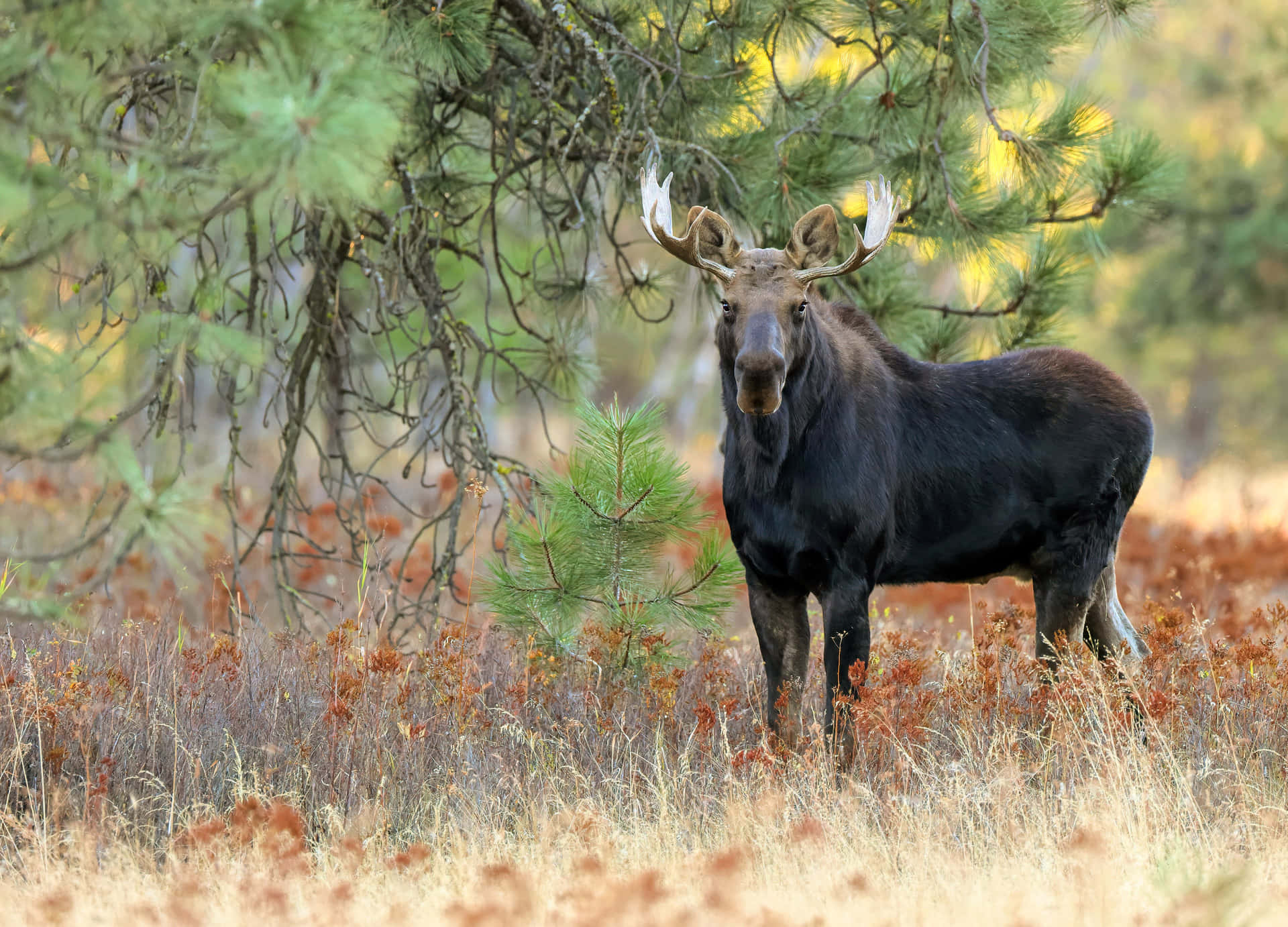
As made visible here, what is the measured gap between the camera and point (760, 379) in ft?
15.9

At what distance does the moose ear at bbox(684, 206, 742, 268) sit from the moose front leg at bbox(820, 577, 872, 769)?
4.66ft

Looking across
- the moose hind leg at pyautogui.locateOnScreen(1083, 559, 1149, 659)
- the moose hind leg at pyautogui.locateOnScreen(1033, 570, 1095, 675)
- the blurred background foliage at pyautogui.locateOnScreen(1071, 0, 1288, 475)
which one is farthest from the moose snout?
the blurred background foliage at pyautogui.locateOnScreen(1071, 0, 1288, 475)

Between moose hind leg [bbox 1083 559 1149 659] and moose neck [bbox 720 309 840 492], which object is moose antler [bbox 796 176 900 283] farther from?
moose hind leg [bbox 1083 559 1149 659]

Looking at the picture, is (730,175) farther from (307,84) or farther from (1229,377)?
(1229,377)

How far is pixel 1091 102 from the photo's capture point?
20.7ft

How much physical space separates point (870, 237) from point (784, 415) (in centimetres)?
83

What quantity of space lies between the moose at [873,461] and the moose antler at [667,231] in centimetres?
1

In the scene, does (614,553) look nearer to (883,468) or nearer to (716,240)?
(883,468)

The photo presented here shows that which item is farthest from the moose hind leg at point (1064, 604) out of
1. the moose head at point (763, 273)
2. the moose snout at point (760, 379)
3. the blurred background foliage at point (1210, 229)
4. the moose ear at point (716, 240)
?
the blurred background foliage at point (1210, 229)

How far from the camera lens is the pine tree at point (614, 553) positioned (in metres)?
5.48

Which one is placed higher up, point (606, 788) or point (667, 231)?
point (667, 231)

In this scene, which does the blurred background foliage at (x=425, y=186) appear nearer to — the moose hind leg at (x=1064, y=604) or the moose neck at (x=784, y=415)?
the moose neck at (x=784, y=415)

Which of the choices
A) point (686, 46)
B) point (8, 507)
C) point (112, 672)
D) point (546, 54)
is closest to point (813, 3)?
point (686, 46)

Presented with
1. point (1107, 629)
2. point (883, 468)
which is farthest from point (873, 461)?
point (1107, 629)
